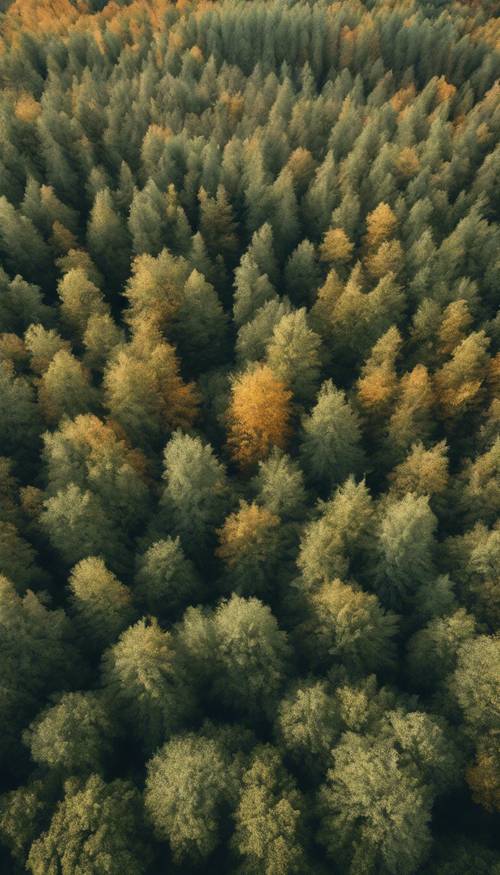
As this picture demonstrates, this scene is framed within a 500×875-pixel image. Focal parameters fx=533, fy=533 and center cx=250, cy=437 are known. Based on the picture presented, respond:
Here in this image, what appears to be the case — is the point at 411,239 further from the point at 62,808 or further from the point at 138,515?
the point at 62,808

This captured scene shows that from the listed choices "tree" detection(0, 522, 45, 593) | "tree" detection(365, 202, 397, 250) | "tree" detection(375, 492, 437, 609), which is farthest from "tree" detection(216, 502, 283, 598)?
"tree" detection(365, 202, 397, 250)

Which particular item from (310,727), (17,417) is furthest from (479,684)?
(17,417)

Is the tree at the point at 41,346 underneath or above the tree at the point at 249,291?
underneath

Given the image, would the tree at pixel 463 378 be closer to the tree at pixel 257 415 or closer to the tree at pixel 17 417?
the tree at pixel 257 415

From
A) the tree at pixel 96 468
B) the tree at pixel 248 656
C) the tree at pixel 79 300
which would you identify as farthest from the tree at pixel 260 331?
the tree at pixel 248 656

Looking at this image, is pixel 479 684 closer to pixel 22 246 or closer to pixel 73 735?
pixel 73 735

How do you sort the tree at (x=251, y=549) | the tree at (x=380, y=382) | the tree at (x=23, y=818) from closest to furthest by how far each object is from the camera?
1. the tree at (x=23, y=818)
2. the tree at (x=251, y=549)
3. the tree at (x=380, y=382)

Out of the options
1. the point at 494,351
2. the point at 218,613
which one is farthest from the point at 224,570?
the point at 494,351
